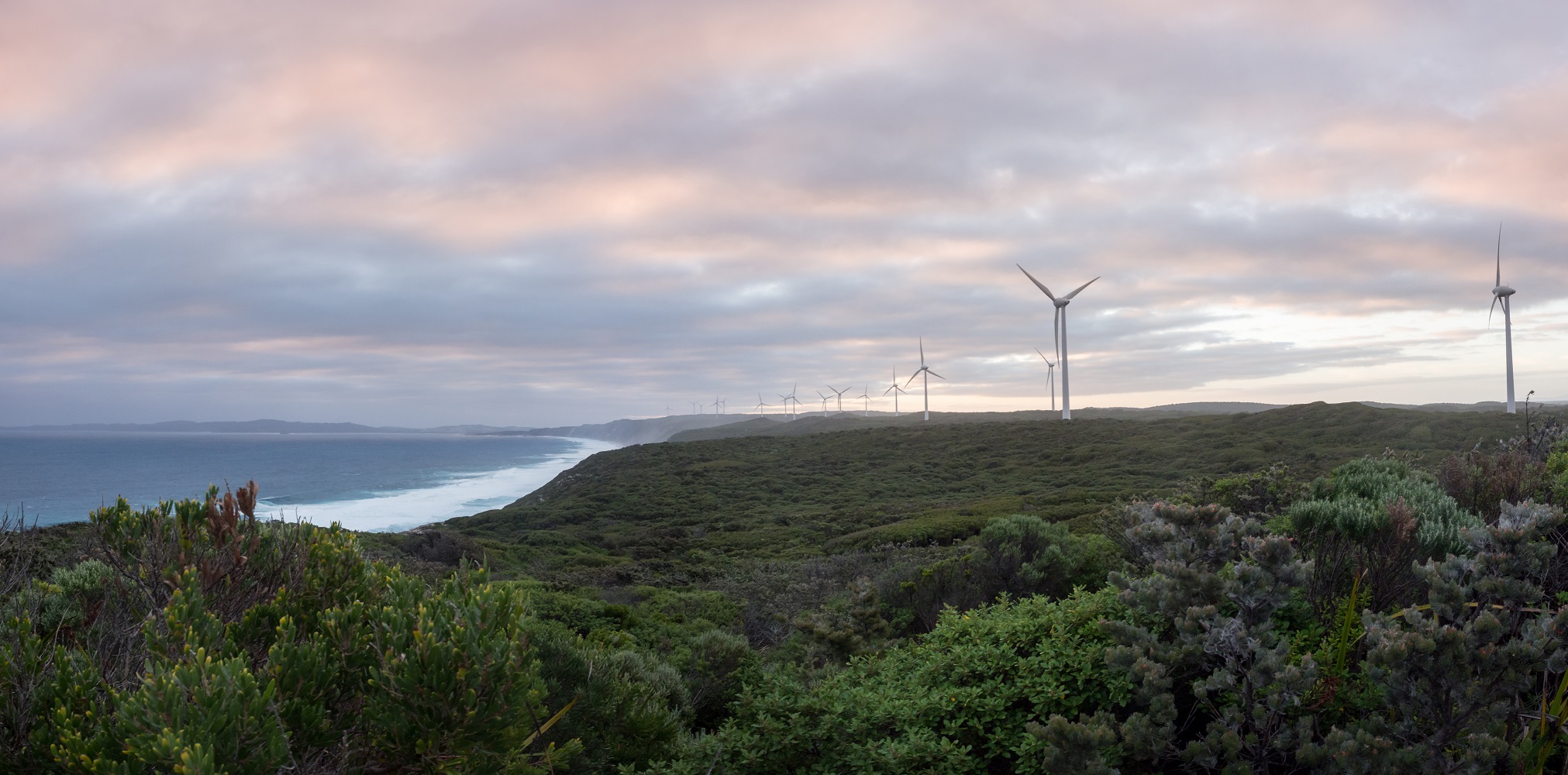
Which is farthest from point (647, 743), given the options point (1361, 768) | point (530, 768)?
point (1361, 768)

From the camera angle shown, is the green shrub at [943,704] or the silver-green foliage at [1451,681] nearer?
the silver-green foliage at [1451,681]

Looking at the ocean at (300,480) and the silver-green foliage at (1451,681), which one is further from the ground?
the silver-green foliage at (1451,681)

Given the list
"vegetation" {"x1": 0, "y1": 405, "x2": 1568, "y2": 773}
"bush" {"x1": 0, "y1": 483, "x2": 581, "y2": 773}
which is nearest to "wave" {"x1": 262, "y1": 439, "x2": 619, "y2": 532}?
"vegetation" {"x1": 0, "y1": 405, "x2": 1568, "y2": 773}

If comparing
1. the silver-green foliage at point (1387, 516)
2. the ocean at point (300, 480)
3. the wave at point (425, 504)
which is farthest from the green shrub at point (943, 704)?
the wave at point (425, 504)

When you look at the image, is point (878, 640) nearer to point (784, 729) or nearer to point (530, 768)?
point (784, 729)

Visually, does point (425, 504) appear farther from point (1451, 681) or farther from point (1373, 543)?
point (1451, 681)

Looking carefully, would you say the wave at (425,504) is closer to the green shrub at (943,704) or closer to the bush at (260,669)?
the bush at (260,669)

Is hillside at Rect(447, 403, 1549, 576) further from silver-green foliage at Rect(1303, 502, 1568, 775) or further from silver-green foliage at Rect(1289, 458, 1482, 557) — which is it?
silver-green foliage at Rect(1303, 502, 1568, 775)
